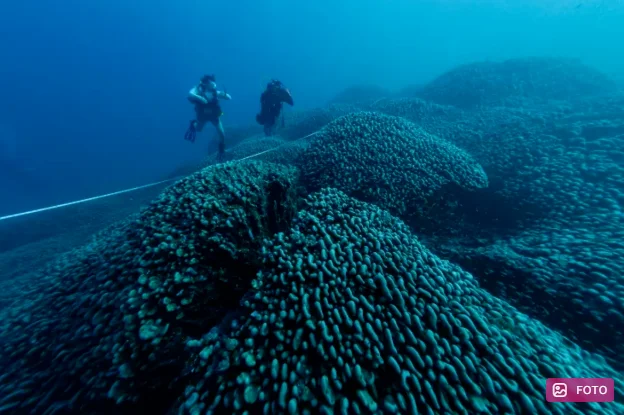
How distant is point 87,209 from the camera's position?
12125 mm

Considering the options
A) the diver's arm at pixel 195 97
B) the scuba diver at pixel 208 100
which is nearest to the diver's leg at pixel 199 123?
the scuba diver at pixel 208 100

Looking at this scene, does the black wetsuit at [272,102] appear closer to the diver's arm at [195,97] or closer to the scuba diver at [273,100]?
the scuba diver at [273,100]

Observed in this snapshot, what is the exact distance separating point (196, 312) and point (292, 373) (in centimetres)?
156

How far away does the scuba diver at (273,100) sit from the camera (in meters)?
10.9

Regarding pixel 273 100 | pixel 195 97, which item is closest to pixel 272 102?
pixel 273 100

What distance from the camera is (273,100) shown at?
11289 mm

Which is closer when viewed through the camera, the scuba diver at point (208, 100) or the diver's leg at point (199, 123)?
the scuba diver at point (208, 100)

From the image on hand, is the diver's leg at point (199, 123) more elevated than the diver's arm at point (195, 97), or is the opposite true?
the diver's arm at point (195, 97)

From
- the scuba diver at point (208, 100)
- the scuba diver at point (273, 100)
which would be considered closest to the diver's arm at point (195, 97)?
the scuba diver at point (208, 100)

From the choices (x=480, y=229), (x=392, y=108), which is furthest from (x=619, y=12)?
(x=480, y=229)

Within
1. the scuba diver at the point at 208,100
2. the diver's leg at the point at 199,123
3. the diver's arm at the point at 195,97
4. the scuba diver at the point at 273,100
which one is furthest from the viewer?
the diver's leg at the point at 199,123

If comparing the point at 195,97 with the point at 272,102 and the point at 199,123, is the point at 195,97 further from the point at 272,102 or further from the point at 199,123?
the point at 272,102

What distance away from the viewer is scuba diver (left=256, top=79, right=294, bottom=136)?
35.7 feet

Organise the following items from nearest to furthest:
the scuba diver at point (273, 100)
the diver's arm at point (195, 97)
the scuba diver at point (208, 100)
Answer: the diver's arm at point (195, 97)
the scuba diver at point (208, 100)
the scuba diver at point (273, 100)
